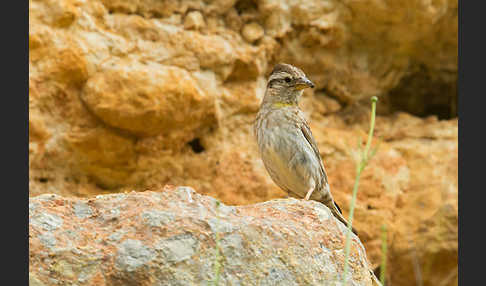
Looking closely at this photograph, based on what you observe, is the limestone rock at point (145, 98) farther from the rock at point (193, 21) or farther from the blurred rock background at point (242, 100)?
the rock at point (193, 21)

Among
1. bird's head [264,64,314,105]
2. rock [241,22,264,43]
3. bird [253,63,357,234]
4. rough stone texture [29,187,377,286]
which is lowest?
rough stone texture [29,187,377,286]

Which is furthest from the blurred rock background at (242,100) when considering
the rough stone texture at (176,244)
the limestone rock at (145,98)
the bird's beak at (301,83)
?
the rough stone texture at (176,244)

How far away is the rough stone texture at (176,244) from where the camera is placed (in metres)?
4.11

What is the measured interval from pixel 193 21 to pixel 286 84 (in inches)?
69.4

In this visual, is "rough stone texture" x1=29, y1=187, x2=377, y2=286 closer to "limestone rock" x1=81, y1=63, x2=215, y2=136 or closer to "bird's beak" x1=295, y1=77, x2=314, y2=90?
"bird's beak" x1=295, y1=77, x2=314, y2=90

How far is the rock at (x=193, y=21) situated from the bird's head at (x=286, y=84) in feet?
5.20

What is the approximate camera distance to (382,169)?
902 cm

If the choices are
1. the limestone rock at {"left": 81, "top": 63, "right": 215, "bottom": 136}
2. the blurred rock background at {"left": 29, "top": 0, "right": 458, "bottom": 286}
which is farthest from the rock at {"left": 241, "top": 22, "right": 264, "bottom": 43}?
the limestone rock at {"left": 81, "top": 63, "right": 215, "bottom": 136}

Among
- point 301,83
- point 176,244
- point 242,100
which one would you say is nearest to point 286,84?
point 301,83

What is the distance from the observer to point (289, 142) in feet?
22.0

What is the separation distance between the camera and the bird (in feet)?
22.0

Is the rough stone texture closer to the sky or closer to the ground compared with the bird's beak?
closer to the ground

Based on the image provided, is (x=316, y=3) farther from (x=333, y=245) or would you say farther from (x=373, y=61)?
(x=333, y=245)

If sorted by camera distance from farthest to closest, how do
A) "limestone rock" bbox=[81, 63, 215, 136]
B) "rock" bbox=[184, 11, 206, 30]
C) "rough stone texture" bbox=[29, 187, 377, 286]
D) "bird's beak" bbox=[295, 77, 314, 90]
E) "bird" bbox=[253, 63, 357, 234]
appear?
"rock" bbox=[184, 11, 206, 30] < "limestone rock" bbox=[81, 63, 215, 136] < "bird's beak" bbox=[295, 77, 314, 90] < "bird" bbox=[253, 63, 357, 234] < "rough stone texture" bbox=[29, 187, 377, 286]
